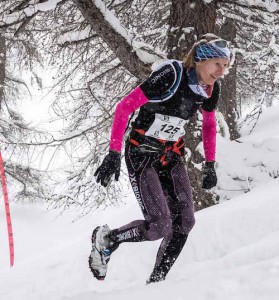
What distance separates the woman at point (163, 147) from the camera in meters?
3.23

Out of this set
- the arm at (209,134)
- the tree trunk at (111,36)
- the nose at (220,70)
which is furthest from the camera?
the tree trunk at (111,36)

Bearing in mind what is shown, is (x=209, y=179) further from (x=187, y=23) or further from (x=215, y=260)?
(x=187, y=23)

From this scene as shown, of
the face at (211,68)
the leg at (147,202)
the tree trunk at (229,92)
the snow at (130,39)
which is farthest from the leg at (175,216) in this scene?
the tree trunk at (229,92)

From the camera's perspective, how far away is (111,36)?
5.14 metres

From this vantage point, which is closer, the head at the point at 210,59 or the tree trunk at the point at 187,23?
the head at the point at 210,59

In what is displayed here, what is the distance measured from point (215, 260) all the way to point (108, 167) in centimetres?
163

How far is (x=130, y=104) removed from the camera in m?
3.19

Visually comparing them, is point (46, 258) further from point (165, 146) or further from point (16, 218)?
point (16, 218)

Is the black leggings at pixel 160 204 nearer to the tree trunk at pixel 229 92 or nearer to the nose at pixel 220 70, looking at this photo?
the nose at pixel 220 70

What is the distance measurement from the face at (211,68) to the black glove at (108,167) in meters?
0.90

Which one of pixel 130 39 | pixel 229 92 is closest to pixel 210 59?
pixel 130 39

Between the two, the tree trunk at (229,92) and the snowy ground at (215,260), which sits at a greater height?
the tree trunk at (229,92)

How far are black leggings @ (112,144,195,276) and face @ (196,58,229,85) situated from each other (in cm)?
74

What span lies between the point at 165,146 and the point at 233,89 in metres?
6.65
